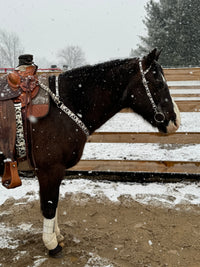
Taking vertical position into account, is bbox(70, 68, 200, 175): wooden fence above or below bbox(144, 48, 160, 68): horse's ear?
below

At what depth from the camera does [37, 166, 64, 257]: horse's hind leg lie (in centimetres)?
211

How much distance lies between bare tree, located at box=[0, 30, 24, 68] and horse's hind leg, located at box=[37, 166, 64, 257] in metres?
58.7

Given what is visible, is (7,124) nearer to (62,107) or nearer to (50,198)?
(62,107)

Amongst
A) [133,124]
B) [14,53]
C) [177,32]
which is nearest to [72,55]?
[14,53]

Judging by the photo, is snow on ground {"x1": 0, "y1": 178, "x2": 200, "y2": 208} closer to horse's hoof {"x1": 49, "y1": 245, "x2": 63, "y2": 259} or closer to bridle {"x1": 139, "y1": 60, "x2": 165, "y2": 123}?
horse's hoof {"x1": 49, "y1": 245, "x2": 63, "y2": 259}

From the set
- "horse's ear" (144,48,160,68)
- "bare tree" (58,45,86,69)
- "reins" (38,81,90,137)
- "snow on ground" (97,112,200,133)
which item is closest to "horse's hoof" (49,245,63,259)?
"reins" (38,81,90,137)

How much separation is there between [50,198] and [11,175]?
1.42 ft

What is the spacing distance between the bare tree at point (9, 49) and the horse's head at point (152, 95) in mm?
58777

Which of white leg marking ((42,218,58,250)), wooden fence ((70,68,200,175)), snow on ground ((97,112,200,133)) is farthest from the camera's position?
snow on ground ((97,112,200,133))

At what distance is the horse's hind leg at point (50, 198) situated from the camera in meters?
2.11

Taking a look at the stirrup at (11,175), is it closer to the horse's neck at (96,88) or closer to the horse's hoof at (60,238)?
the horse's neck at (96,88)

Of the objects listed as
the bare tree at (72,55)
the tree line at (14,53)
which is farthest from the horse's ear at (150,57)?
the bare tree at (72,55)

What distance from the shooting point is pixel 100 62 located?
7.41 feet

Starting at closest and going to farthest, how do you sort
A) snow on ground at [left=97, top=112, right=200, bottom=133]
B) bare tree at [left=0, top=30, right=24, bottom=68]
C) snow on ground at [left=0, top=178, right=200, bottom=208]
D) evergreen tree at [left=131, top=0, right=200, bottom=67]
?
snow on ground at [left=0, top=178, right=200, bottom=208]
snow on ground at [left=97, top=112, right=200, bottom=133]
evergreen tree at [left=131, top=0, right=200, bottom=67]
bare tree at [left=0, top=30, right=24, bottom=68]
